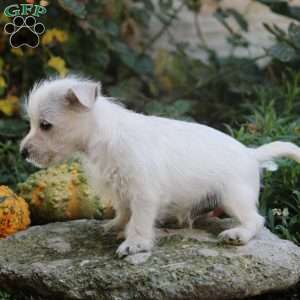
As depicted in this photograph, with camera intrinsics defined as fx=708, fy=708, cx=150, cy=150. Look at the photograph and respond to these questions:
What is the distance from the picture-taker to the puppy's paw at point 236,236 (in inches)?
172

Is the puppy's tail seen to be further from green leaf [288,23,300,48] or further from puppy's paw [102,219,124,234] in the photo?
green leaf [288,23,300,48]

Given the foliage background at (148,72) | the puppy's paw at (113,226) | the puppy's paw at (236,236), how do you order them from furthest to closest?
the foliage background at (148,72) → the puppy's paw at (113,226) → the puppy's paw at (236,236)

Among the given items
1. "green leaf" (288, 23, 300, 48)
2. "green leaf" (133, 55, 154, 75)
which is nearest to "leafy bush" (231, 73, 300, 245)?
"green leaf" (288, 23, 300, 48)

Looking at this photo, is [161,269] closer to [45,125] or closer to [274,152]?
[45,125]

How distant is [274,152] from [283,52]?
242cm

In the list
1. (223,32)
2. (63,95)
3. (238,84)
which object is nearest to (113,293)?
(63,95)

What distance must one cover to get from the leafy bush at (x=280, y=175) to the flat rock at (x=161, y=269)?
726 mm

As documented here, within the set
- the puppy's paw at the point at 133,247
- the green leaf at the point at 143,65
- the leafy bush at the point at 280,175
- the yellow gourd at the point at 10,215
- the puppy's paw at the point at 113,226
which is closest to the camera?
the puppy's paw at the point at 133,247

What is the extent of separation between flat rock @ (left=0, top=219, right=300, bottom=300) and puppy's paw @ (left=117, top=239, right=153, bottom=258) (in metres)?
0.04

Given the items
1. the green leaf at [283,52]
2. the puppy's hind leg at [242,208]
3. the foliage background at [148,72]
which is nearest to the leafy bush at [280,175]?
the foliage background at [148,72]

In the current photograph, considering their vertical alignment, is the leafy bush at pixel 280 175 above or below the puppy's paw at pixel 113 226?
above

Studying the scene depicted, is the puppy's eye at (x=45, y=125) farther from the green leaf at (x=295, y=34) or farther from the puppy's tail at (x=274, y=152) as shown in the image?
the green leaf at (x=295, y=34)

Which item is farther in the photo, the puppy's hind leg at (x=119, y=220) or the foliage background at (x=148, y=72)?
the foliage background at (x=148, y=72)

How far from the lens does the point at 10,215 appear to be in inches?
203
